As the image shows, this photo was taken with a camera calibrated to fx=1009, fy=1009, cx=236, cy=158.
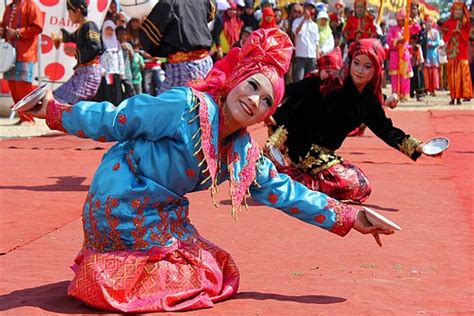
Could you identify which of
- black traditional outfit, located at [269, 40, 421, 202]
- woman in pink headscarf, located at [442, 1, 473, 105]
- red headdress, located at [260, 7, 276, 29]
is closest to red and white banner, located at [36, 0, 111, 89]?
red headdress, located at [260, 7, 276, 29]

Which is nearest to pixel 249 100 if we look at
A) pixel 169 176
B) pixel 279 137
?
pixel 169 176

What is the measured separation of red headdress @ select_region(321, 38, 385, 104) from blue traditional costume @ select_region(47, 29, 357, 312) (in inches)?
109

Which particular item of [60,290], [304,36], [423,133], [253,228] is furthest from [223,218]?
[304,36]

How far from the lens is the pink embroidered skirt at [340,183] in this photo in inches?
280

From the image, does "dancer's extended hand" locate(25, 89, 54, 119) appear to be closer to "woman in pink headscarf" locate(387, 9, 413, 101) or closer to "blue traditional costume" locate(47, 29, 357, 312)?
"blue traditional costume" locate(47, 29, 357, 312)

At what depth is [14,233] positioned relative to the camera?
18.8ft

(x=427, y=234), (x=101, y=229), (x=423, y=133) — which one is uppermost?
(x=101, y=229)

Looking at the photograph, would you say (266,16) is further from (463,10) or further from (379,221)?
(379,221)

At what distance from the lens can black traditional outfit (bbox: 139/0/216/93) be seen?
7.29m

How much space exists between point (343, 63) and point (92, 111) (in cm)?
350

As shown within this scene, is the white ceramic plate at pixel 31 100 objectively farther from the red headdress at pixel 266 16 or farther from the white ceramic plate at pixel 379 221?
the red headdress at pixel 266 16

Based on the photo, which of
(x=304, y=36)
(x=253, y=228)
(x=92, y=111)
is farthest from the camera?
(x=304, y=36)

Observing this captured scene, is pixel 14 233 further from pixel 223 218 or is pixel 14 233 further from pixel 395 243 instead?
pixel 395 243

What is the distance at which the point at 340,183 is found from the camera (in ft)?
23.4
